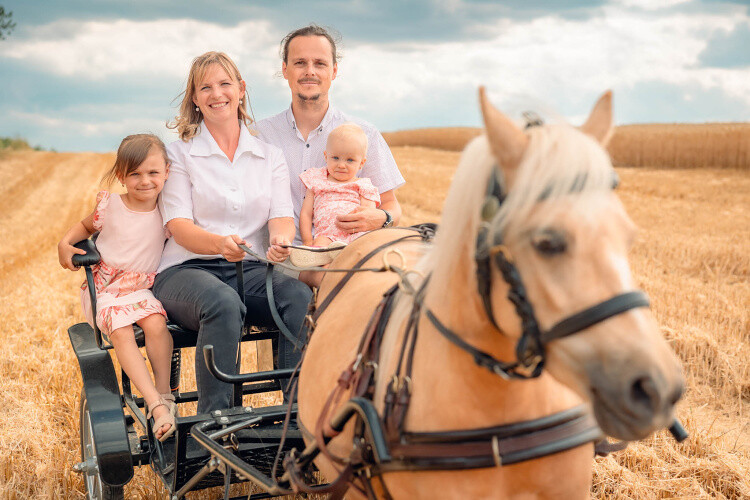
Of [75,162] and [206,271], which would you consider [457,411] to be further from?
[75,162]

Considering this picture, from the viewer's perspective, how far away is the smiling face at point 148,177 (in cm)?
338

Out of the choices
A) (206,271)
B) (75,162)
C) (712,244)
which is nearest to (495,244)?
(206,271)

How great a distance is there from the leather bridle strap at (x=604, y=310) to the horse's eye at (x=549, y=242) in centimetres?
13

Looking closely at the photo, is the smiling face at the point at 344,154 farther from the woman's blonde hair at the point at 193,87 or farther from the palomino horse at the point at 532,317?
the palomino horse at the point at 532,317

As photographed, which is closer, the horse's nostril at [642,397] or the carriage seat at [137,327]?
the horse's nostril at [642,397]

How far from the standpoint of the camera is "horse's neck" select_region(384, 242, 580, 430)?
63.8 inches

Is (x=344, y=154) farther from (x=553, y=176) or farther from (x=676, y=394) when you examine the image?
(x=676, y=394)

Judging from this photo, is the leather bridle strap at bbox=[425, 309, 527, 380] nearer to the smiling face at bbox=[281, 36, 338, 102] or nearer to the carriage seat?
the carriage seat

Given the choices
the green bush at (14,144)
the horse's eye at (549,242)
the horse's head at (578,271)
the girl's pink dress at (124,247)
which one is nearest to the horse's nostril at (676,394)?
the horse's head at (578,271)

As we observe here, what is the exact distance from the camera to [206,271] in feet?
11.2

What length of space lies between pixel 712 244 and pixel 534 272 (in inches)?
389

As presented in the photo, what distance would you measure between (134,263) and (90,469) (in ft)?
3.46

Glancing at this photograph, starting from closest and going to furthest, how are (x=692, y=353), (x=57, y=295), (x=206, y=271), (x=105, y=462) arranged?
(x=105, y=462)
(x=206, y=271)
(x=692, y=353)
(x=57, y=295)

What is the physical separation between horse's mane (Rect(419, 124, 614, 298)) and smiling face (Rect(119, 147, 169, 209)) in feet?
7.18
